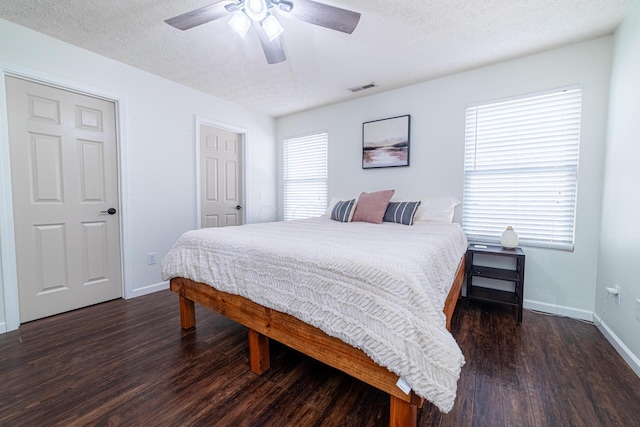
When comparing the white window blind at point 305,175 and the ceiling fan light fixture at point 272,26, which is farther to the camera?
the white window blind at point 305,175

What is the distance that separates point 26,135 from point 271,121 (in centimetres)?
285

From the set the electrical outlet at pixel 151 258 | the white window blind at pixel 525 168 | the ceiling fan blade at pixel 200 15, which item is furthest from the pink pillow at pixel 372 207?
the electrical outlet at pixel 151 258

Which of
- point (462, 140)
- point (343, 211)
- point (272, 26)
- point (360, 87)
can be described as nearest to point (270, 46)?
point (272, 26)

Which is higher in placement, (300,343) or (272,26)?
(272,26)

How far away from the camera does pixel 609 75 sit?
6.86 feet

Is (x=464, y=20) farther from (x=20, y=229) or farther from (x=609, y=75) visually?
(x=20, y=229)

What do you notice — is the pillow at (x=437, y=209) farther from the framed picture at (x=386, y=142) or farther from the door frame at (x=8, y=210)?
the door frame at (x=8, y=210)

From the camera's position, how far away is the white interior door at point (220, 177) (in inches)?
134

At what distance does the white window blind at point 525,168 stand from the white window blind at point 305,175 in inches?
75.8

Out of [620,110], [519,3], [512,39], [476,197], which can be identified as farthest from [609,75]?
[476,197]

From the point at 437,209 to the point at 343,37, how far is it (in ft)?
6.06

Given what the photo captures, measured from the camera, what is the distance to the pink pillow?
2.68 meters

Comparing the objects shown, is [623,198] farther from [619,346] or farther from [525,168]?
[619,346]

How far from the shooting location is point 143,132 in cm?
276
